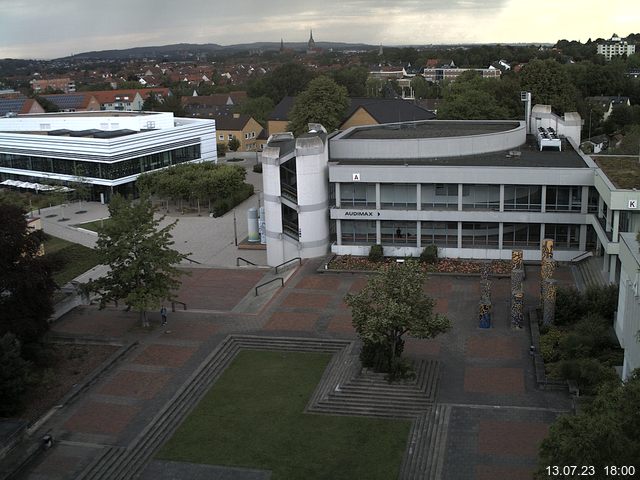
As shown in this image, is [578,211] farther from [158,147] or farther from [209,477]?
[158,147]

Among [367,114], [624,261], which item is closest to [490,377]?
[624,261]

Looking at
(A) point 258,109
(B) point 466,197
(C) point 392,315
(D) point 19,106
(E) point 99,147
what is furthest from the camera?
(D) point 19,106

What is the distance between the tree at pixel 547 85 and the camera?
7169 cm

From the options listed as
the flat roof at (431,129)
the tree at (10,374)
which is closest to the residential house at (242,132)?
the flat roof at (431,129)

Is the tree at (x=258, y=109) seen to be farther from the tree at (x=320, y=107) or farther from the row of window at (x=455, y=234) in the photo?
the row of window at (x=455, y=234)

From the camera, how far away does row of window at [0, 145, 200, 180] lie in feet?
207

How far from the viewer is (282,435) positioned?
22359 mm

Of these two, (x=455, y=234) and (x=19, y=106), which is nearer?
(x=455, y=234)

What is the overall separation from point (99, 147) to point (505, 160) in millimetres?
37243

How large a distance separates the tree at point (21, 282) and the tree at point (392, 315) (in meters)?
11.9

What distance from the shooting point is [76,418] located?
2392 centimetres

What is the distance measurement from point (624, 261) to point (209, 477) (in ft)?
49.2
